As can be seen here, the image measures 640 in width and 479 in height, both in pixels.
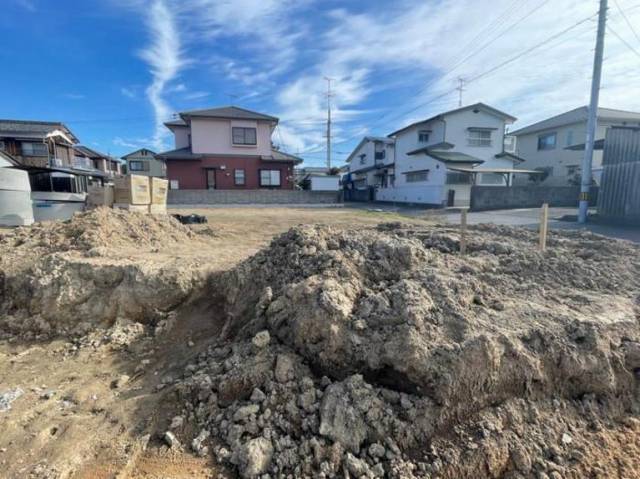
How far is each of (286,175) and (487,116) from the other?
15452 millimetres

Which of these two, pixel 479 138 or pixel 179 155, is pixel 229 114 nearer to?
pixel 179 155

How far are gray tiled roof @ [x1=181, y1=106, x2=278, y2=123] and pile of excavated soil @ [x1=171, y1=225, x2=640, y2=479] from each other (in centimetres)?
2182

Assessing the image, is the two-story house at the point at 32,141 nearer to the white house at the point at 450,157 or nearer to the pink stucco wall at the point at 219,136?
the pink stucco wall at the point at 219,136

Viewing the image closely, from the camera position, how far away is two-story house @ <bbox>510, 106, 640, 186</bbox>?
23.0 meters

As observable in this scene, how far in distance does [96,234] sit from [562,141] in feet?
99.0

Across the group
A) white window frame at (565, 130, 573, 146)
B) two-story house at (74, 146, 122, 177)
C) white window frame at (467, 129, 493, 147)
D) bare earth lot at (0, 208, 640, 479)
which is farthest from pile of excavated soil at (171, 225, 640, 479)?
two-story house at (74, 146, 122, 177)

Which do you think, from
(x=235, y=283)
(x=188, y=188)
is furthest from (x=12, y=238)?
(x=188, y=188)

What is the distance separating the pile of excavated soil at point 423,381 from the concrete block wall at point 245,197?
1867 centimetres

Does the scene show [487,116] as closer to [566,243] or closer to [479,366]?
[566,243]

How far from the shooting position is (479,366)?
220 cm

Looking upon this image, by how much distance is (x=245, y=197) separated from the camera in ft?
69.4

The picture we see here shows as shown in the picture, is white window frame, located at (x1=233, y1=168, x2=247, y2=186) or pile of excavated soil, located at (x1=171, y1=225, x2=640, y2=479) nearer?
pile of excavated soil, located at (x1=171, y1=225, x2=640, y2=479)

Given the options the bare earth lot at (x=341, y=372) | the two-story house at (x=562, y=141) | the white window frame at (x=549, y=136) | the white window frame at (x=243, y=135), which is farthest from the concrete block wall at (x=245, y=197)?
the white window frame at (x=549, y=136)

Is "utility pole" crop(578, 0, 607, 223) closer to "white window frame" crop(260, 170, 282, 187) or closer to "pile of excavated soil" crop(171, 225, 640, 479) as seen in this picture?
"pile of excavated soil" crop(171, 225, 640, 479)
